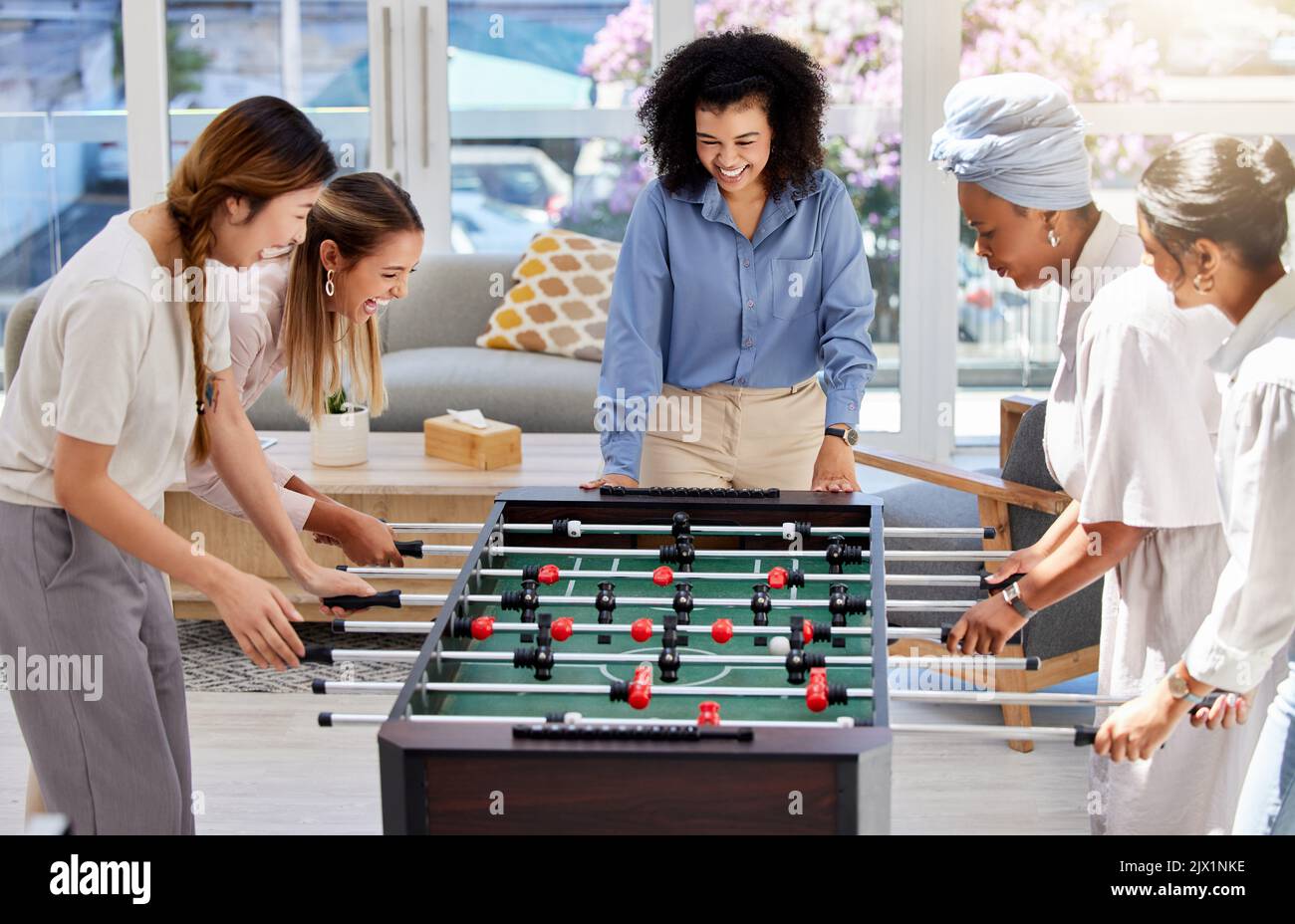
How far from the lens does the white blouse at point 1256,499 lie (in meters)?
1.83

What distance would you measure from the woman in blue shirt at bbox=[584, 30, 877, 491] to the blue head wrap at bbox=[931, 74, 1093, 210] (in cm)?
51

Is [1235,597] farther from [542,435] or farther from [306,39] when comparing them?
[306,39]

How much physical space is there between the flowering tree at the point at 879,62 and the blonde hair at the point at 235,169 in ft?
13.2

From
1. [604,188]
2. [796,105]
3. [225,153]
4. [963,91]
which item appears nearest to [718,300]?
[796,105]

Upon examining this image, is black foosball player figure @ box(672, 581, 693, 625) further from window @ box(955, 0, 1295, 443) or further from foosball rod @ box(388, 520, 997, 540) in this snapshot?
window @ box(955, 0, 1295, 443)

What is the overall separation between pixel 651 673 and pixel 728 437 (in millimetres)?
1086

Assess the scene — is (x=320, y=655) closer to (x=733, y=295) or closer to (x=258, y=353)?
(x=258, y=353)

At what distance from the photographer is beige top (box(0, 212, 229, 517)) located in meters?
2.00

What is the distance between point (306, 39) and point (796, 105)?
12.9 feet

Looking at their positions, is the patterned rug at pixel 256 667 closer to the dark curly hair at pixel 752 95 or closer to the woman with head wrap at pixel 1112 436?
the dark curly hair at pixel 752 95

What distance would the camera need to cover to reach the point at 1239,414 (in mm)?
1858

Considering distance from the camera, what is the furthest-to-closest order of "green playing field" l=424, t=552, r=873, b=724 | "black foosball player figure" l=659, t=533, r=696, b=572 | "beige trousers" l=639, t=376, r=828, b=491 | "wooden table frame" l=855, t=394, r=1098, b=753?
"wooden table frame" l=855, t=394, r=1098, b=753
"beige trousers" l=639, t=376, r=828, b=491
"black foosball player figure" l=659, t=533, r=696, b=572
"green playing field" l=424, t=552, r=873, b=724

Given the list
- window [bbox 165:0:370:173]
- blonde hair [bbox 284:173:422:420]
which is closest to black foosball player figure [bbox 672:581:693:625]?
blonde hair [bbox 284:173:422:420]

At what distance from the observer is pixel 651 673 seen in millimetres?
2027
